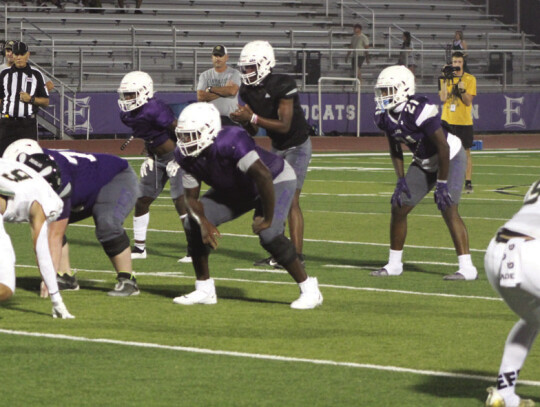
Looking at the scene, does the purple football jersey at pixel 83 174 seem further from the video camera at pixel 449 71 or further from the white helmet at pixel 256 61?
the video camera at pixel 449 71

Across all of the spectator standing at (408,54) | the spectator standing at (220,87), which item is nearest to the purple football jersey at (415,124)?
the spectator standing at (220,87)

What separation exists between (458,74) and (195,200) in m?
10.0

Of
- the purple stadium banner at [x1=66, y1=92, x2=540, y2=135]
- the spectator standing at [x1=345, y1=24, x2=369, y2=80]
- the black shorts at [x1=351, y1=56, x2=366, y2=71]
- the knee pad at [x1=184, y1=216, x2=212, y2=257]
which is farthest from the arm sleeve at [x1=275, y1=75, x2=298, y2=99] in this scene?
the black shorts at [x1=351, y1=56, x2=366, y2=71]

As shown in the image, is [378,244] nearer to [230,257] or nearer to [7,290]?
[230,257]

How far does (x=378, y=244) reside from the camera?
42.1ft

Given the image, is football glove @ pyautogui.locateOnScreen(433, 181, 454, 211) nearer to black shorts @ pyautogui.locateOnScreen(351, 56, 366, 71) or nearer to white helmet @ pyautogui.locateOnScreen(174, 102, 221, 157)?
white helmet @ pyautogui.locateOnScreen(174, 102, 221, 157)

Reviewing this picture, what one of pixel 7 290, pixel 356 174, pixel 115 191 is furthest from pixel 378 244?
pixel 356 174

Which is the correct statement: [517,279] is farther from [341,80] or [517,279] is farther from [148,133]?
[341,80]

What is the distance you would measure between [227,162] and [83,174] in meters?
1.20

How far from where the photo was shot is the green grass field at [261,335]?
21.1 feet

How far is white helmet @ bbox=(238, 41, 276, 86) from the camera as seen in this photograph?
10.6m

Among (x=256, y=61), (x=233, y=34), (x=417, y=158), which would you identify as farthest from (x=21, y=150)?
(x=233, y=34)

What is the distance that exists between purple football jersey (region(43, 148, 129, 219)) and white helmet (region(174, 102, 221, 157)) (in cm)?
94

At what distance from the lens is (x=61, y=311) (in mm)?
8422
